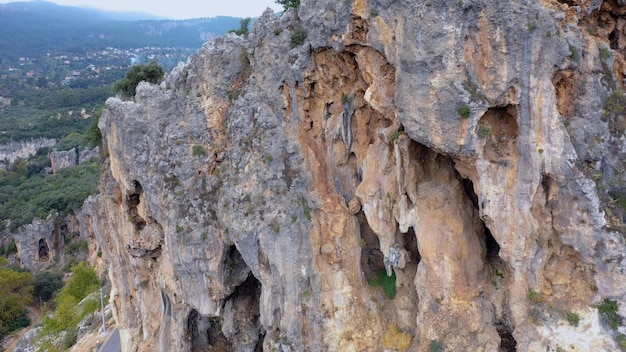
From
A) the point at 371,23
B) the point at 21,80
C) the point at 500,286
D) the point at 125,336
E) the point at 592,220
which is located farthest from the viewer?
the point at 21,80

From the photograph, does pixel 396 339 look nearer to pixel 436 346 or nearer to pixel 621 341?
pixel 436 346

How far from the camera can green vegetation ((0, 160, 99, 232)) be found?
2495 inches

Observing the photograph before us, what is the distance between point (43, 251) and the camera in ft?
199

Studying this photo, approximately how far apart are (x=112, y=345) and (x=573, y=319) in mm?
33441


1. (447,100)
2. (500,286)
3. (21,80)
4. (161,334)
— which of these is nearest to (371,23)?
(447,100)

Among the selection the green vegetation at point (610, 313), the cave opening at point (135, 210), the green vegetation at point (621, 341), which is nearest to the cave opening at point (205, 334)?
the cave opening at point (135, 210)

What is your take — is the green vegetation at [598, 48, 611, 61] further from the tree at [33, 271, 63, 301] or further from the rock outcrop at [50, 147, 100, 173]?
the rock outcrop at [50, 147, 100, 173]

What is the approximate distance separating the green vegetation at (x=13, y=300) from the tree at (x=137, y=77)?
30567mm

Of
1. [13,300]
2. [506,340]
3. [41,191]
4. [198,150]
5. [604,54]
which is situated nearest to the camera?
[604,54]

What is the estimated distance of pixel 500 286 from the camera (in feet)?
58.7

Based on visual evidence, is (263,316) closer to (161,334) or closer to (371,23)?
(161,334)

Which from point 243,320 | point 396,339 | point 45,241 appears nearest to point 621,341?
point 396,339

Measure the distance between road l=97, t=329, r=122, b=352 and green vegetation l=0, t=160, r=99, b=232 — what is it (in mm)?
23703

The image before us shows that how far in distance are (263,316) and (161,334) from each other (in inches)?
319
